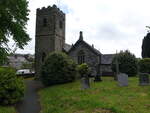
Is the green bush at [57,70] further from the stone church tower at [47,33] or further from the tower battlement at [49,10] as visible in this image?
the tower battlement at [49,10]

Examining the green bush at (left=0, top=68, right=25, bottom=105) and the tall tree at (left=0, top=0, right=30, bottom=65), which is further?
the tall tree at (left=0, top=0, right=30, bottom=65)

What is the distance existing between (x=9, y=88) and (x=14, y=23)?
838cm

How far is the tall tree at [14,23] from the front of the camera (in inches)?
755

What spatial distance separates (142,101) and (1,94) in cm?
1053

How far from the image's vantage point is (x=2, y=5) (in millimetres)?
18203

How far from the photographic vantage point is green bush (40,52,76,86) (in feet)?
85.1

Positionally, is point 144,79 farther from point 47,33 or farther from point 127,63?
point 47,33

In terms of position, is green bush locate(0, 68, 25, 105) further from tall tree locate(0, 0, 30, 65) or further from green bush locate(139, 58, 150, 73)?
green bush locate(139, 58, 150, 73)

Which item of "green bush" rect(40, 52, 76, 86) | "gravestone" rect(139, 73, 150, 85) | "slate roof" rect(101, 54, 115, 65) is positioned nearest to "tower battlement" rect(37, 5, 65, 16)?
"slate roof" rect(101, 54, 115, 65)

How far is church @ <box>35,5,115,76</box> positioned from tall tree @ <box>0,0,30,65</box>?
16797 mm

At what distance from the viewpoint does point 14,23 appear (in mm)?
20594

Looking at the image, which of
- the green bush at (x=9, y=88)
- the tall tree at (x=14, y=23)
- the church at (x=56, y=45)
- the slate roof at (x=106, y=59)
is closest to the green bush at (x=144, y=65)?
the church at (x=56, y=45)

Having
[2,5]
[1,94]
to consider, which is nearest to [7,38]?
[2,5]

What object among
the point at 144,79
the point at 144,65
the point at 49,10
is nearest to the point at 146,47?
the point at 144,65
